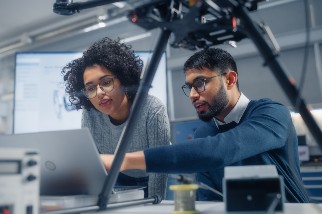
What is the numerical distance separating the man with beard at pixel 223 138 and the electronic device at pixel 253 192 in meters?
0.21

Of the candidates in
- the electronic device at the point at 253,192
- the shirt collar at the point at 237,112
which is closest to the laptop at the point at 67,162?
the electronic device at the point at 253,192

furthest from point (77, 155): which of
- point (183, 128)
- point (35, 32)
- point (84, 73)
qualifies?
point (35, 32)

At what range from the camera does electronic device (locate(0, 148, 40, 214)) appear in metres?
0.55

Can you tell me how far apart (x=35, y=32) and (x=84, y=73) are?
3.92 meters

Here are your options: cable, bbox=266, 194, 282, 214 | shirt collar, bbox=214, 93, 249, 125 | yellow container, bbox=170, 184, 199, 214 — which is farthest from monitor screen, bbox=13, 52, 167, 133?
cable, bbox=266, 194, 282, 214

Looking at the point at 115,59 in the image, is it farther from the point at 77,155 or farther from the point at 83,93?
the point at 77,155

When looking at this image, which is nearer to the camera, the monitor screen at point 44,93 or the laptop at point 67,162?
the laptop at point 67,162

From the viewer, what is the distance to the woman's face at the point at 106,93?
155 centimetres

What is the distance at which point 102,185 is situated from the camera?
801 millimetres

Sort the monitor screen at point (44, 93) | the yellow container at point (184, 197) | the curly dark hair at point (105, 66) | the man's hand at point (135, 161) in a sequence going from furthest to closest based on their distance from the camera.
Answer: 1. the monitor screen at point (44, 93)
2. the curly dark hair at point (105, 66)
3. the man's hand at point (135, 161)
4. the yellow container at point (184, 197)

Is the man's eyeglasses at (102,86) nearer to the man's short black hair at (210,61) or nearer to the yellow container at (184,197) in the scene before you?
the man's short black hair at (210,61)

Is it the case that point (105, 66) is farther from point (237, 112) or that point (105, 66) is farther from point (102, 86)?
point (237, 112)

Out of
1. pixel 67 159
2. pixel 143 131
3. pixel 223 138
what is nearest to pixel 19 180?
pixel 67 159

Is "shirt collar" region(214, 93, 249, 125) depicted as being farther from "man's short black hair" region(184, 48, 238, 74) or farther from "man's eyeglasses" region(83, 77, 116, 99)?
"man's eyeglasses" region(83, 77, 116, 99)
